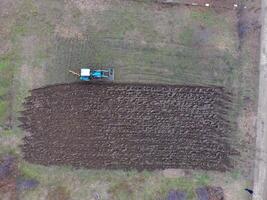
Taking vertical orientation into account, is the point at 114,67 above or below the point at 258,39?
below

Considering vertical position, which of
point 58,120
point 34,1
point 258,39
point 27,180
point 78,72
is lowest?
point 27,180

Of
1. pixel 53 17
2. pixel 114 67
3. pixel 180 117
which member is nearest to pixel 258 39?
pixel 180 117

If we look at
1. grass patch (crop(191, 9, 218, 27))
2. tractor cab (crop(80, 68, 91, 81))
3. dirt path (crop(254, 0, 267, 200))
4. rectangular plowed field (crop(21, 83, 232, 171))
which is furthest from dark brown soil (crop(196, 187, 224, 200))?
grass patch (crop(191, 9, 218, 27))

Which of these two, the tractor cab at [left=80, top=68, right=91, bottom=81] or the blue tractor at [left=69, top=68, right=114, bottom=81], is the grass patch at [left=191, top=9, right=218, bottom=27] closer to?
the blue tractor at [left=69, top=68, right=114, bottom=81]

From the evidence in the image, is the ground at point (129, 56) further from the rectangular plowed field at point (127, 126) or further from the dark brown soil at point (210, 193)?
the rectangular plowed field at point (127, 126)

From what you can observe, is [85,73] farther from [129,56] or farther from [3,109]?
[3,109]

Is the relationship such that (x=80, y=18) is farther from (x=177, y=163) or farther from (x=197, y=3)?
(x=177, y=163)
